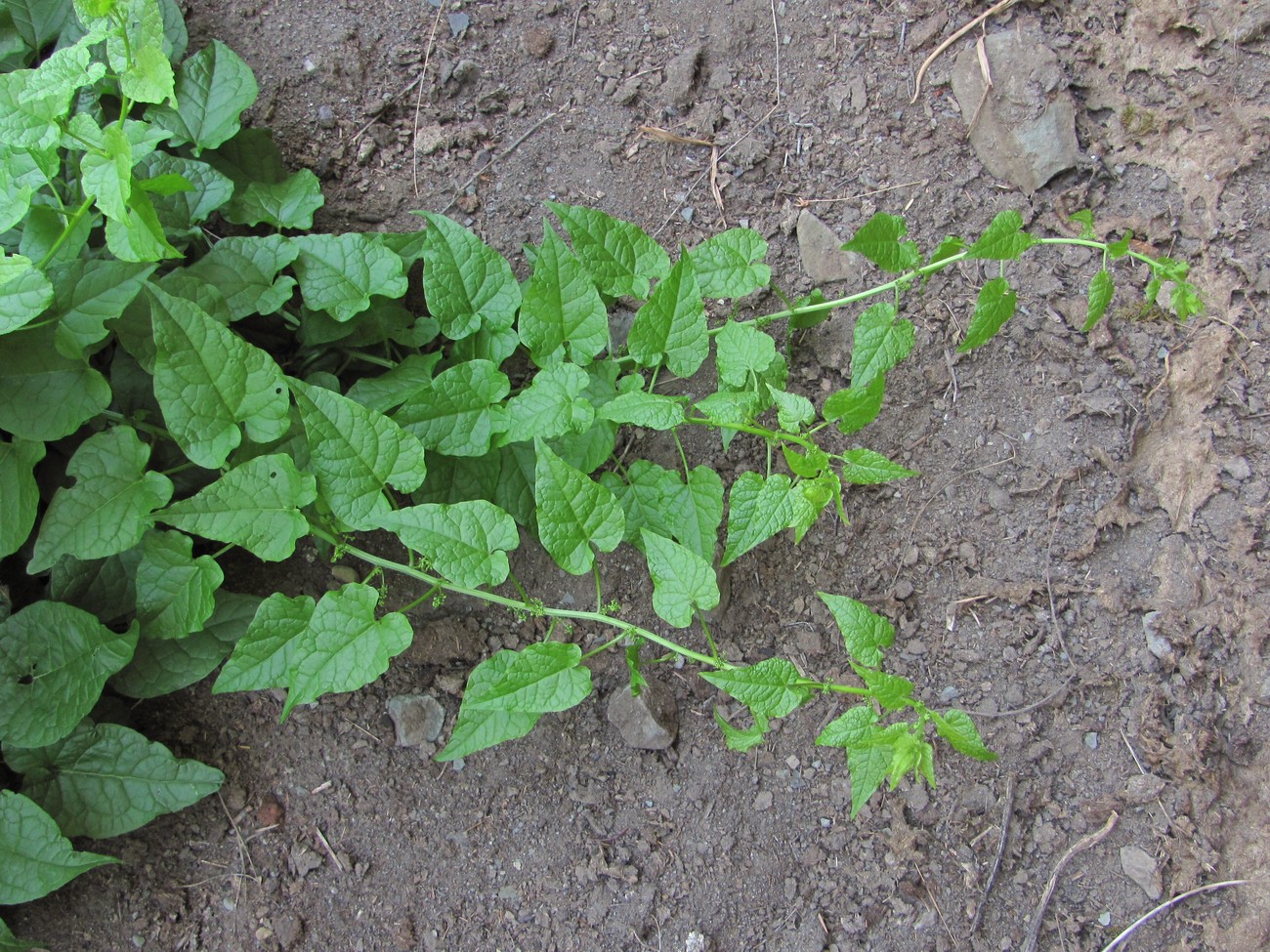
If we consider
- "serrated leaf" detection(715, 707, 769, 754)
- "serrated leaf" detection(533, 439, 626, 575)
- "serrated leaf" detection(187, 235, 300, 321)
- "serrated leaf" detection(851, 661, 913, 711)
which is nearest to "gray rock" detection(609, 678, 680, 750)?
"serrated leaf" detection(715, 707, 769, 754)

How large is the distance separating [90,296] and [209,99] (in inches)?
25.1

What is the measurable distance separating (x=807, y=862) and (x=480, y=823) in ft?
2.75

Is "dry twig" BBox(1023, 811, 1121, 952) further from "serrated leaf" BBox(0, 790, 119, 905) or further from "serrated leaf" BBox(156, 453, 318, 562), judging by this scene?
"serrated leaf" BBox(0, 790, 119, 905)

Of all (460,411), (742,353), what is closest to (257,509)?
(460,411)

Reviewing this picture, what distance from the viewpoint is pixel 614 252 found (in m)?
2.24

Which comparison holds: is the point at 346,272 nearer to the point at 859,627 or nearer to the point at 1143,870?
the point at 859,627

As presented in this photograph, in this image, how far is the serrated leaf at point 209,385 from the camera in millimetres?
1895

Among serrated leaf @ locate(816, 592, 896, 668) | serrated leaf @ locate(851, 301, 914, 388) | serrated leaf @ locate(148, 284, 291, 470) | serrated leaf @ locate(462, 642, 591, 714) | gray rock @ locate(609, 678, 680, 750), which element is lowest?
gray rock @ locate(609, 678, 680, 750)

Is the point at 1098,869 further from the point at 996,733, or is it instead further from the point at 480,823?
the point at 480,823

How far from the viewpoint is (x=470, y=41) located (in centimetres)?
263

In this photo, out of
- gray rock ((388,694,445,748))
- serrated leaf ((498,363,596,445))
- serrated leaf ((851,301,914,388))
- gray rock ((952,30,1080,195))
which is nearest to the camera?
serrated leaf ((498,363,596,445))

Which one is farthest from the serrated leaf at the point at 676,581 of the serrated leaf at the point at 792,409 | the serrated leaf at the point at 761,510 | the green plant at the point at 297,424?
the serrated leaf at the point at 792,409

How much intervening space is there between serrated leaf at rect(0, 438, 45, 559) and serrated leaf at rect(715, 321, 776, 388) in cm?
155

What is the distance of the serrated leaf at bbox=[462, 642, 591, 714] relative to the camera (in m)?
1.89
